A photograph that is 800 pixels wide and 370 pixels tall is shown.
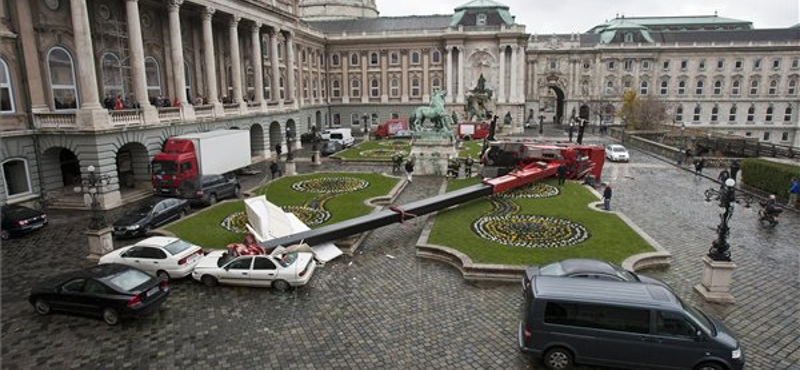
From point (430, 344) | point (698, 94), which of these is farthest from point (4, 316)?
point (698, 94)

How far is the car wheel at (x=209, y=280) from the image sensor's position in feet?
52.7

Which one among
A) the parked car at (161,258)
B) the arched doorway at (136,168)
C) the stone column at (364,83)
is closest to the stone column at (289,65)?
the arched doorway at (136,168)

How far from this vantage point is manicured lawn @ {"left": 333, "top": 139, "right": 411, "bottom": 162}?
144ft

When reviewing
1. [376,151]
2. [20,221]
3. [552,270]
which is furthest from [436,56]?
[552,270]

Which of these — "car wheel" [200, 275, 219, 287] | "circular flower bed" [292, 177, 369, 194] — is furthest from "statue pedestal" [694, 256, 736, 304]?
"circular flower bed" [292, 177, 369, 194]

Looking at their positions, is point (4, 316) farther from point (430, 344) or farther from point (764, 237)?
point (764, 237)

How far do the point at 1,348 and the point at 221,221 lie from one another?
36.8ft

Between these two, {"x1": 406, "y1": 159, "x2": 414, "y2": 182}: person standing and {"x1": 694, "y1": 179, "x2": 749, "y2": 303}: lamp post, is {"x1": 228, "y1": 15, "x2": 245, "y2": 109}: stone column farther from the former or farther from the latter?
{"x1": 694, "y1": 179, "x2": 749, "y2": 303}: lamp post

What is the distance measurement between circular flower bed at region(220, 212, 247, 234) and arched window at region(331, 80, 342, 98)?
181 feet

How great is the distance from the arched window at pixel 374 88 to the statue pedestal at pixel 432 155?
42.4 m

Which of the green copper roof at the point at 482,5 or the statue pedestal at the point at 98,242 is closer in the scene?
the statue pedestal at the point at 98,242

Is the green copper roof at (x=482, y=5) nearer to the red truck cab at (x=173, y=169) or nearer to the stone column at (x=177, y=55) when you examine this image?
the stone column at (x=177, y=55)

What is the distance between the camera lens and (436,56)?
2926 inches

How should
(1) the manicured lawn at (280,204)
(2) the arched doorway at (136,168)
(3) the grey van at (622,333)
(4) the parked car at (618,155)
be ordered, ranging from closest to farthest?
(3) the grey van at (622,333)
(1) the manicured lawn at (280,204)
(2) the arched doorway at (136,168)
(4) the parked car at (618,155)
